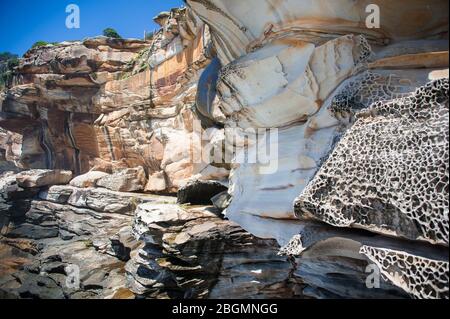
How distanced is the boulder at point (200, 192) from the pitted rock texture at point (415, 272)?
4.18m

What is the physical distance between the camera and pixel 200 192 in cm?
684

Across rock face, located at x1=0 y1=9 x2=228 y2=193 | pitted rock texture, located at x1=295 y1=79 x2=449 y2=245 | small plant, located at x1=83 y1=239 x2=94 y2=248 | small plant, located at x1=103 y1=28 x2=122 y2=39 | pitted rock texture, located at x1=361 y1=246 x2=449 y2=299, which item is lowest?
small plant, located at x1=83 y1=239 x2=94 y2=248

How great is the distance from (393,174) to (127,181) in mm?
12301

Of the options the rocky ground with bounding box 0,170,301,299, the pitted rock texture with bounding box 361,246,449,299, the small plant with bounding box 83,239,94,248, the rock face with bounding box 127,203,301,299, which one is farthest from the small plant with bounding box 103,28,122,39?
the pitted rock texture with bounding box 361,246,449,299

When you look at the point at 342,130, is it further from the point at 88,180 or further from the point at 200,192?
the point at 88,180

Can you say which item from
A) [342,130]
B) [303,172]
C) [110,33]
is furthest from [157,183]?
[110,33]

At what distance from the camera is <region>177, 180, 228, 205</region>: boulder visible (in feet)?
22.1

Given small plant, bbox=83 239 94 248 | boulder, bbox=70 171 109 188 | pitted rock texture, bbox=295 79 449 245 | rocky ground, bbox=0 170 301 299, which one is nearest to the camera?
pitted rock texture, bbox=295 79 449 245

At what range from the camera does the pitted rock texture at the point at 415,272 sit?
234 cm

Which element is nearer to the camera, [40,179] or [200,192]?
[200,192]

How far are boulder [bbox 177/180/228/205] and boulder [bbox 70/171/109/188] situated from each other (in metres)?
9.39

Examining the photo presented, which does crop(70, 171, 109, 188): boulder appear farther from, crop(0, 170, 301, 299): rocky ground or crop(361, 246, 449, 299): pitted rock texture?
crop(361, 246, 449, 299): pitted rock texture

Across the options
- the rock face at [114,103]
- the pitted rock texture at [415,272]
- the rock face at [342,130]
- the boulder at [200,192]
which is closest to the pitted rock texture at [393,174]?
the rock face at [342,130]

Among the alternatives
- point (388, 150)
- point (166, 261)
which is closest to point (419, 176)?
point (388, 150)
